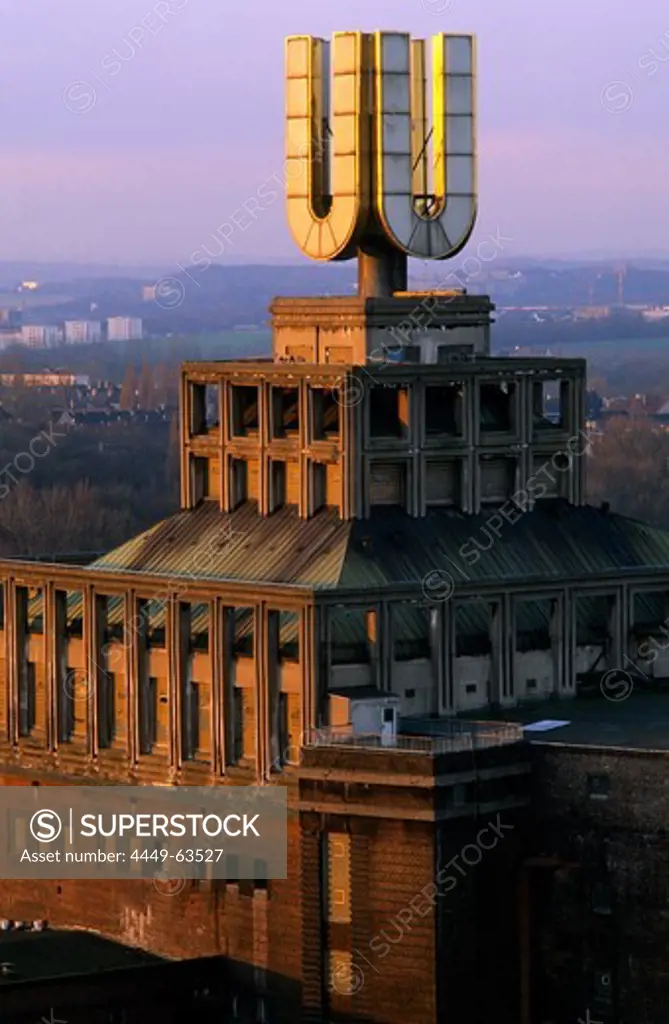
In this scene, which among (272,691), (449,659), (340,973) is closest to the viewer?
(340,973)

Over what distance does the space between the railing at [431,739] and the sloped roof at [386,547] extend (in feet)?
10.5

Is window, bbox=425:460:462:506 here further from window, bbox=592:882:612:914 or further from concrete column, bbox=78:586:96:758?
window, bbox=592:882:612:914

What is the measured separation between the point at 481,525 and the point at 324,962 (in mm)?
11698

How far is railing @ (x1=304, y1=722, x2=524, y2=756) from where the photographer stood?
88.1 metres

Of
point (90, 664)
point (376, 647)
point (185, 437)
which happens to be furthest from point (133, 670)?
point (376, 647)

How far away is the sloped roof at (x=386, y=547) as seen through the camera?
93312mm

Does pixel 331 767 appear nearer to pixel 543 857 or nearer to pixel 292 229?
pixel 543 857

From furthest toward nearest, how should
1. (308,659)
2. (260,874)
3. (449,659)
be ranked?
(449,659)
(260,874)
(308,659)

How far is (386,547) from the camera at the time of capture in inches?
3693

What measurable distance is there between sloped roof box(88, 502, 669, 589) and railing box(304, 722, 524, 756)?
3.20 m

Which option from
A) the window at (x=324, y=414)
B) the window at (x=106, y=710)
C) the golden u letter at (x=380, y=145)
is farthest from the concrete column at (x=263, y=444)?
the window at (x=106, y=710)

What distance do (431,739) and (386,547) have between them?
6.46m

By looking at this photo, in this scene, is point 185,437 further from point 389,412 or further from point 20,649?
point 20,649

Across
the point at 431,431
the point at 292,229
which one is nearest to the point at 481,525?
the point at 431,431
